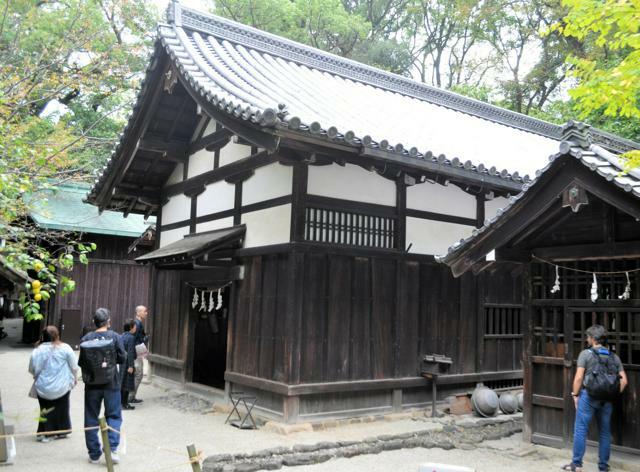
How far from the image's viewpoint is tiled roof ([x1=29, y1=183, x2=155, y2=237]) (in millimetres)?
19047

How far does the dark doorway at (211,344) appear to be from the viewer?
44.2 feet

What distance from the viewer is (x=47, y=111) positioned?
25.8 m

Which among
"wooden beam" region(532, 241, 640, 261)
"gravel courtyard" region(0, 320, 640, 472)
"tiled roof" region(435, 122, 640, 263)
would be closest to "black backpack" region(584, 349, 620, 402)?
"gravel courtyard" region(0, 320, 640, 472)

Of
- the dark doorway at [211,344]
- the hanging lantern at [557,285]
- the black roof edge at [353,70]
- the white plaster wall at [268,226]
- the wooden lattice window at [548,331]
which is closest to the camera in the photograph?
the hanging lantern at [557,285]

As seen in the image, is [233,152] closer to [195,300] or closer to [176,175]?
[176,175]

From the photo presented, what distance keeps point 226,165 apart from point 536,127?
12.4 metres

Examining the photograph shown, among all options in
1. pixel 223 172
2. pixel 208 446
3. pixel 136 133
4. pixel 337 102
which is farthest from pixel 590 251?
pixel 136 133

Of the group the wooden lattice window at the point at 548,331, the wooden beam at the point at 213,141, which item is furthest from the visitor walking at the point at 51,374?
the wooden lattice window at the point at 548,331

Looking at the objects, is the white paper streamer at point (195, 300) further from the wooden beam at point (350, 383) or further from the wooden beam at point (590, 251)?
the wooden beam at point (590, 251)

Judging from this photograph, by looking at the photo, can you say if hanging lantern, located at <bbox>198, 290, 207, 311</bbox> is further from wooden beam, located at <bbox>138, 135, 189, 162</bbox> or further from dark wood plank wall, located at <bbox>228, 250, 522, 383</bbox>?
wooden beam, located at <bbox>138, 135, 189, 162</bbox>

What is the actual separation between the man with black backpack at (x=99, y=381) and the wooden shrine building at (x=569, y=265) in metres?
4.65

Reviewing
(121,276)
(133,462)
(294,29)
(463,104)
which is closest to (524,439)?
(133,462)

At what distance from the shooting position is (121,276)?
2083 cm

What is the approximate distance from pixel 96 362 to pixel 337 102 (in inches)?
279
